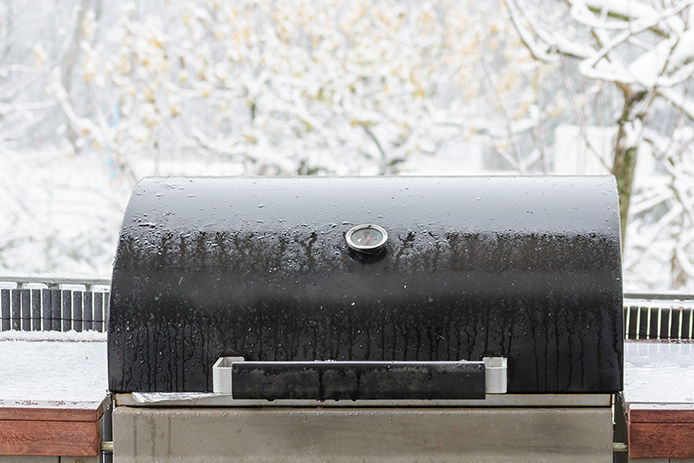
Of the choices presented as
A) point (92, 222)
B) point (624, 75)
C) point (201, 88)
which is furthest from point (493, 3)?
point (624, 75)

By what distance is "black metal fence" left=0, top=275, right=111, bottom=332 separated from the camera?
274 cm

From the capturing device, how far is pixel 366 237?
6.10 ft

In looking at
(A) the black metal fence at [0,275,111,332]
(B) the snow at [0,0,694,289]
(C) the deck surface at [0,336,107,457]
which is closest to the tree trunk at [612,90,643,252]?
(B) the snow at [0,0,694,289]

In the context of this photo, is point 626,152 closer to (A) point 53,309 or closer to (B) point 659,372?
(B) point 659,372

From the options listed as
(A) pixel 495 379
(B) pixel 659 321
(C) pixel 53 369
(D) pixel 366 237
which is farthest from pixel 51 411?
(B) pixel 659 321

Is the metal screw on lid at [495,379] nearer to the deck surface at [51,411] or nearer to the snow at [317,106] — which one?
the deck surface at [51,411]

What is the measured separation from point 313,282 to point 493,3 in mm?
9152

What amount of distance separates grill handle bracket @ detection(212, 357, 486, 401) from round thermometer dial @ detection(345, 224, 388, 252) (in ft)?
0.89

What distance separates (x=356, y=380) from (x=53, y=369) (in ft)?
3.43

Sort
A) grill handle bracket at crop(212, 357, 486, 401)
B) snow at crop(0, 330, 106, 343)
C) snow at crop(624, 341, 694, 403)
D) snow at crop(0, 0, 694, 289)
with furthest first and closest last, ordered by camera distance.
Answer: snow at crop(0, 0, 694, 289), snow at crop(0, 330, 106, 343), snow at crop(624, 341, 694, 403), grill handle bracket at crop(212, 357, 486, 401)

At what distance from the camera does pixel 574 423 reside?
5.89 feet

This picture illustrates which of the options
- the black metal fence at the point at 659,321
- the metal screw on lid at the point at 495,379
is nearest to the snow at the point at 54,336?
the metal screw on lid at the point at 495,379

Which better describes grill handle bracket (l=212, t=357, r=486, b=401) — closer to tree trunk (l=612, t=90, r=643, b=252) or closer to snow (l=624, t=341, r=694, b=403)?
snow (l=624, t=341, r=694, b=403)

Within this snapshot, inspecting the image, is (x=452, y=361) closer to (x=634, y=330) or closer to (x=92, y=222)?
(x=634, y=330)
